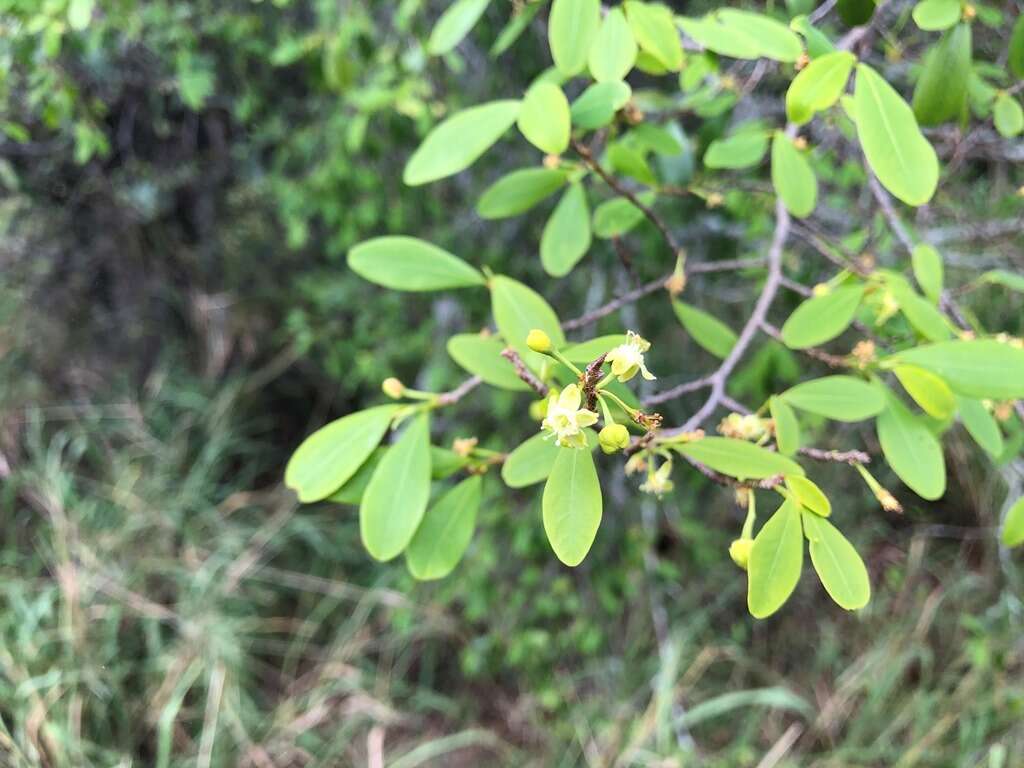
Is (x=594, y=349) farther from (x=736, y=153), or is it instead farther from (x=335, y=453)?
(x=736, y=153)

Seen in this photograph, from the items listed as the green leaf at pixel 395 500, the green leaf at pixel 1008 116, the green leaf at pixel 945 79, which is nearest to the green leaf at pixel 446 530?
the green leaf at pixel 395 500

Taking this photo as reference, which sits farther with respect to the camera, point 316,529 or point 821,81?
point 316,529

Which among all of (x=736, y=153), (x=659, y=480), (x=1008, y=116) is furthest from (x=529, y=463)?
(x=1008, y=116)

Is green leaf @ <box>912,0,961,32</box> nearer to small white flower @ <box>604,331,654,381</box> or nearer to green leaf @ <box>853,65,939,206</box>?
green leaf @ <box>853,65,939,206</box>

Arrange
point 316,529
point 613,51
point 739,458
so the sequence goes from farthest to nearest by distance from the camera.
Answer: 1. point 316,529
2. point 613,51
3. point 739,458

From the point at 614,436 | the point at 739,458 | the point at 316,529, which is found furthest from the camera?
the point at 316,529

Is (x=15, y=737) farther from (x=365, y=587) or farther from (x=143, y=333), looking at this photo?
(x=143, y=333)

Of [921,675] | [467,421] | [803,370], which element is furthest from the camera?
[921,675]

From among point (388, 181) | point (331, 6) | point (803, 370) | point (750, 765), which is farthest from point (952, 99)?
point (750, 765)
